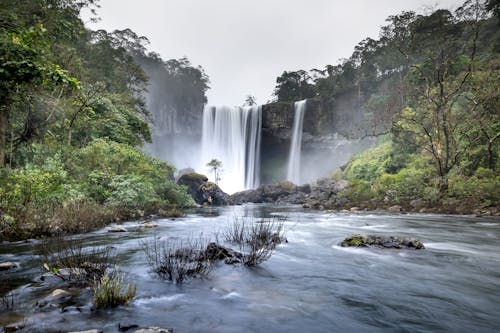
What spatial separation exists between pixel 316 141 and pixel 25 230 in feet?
179

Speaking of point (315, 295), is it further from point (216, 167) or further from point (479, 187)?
point (216, 167)

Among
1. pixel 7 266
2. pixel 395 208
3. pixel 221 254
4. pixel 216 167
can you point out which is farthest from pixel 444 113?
pixel 216 167

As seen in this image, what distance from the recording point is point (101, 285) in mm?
4000

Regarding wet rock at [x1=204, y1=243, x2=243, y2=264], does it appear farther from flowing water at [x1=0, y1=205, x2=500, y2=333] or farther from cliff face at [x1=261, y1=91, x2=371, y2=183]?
cliff face at [x1=261, y1=91, x2=371, y2=183]

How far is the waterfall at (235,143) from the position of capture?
60.5 meters

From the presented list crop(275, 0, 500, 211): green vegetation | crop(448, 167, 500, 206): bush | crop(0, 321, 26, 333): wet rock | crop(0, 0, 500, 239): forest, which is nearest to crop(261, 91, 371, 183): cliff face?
crop(275, 0, 500, 211): green vegetation

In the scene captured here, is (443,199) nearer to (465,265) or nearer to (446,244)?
(446,244)

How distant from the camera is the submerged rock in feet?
27.0

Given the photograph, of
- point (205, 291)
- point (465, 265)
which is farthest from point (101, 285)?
point (465, 265)

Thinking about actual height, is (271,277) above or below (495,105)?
below

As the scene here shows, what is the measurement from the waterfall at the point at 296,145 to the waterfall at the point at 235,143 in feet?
22.1

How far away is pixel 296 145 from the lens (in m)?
59.6

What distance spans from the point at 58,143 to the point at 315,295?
55.5 ft

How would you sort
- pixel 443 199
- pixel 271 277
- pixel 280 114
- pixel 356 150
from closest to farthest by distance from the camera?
pixel 271 277
pixel 443 199
pixel 356 150
pixel 280 114
